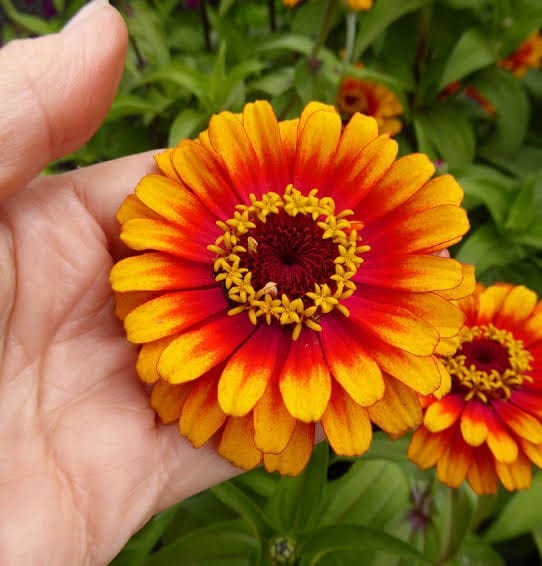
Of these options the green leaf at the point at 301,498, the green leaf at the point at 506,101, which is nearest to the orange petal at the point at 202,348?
the green leaf at the point at 301,498

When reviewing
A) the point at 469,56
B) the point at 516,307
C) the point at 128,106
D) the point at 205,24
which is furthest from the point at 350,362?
the point at 205,24

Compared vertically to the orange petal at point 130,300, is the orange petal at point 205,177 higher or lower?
higher

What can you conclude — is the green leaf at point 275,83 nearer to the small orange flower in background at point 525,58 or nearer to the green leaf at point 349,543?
the small orange flower in background at point 525,58

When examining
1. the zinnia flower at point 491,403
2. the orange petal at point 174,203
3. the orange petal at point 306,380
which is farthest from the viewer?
the zinnia flower at point 491,403

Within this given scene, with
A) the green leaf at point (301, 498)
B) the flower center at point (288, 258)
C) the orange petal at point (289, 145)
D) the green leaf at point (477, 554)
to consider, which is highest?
the orange petal at point (289, 145)

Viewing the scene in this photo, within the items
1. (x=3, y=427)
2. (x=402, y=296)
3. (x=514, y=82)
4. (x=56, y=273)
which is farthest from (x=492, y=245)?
(x=3, y=427)

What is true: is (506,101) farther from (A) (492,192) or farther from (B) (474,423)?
(B) (474,423)

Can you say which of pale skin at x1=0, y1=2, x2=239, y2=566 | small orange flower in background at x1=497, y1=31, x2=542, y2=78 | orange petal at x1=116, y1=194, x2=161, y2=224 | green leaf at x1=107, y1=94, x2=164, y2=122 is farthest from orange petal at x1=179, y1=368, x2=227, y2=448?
small orange flower in background at x1=497, y1=31, x2=542, y2=78

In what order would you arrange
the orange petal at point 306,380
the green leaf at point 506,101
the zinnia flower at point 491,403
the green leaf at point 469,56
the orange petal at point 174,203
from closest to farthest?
the orange petal at point 306,380
the orange petal at point 174,203
the zinnia flower at point 491,403
the green leaf at point 469,56
the green leaf at point 506,101
